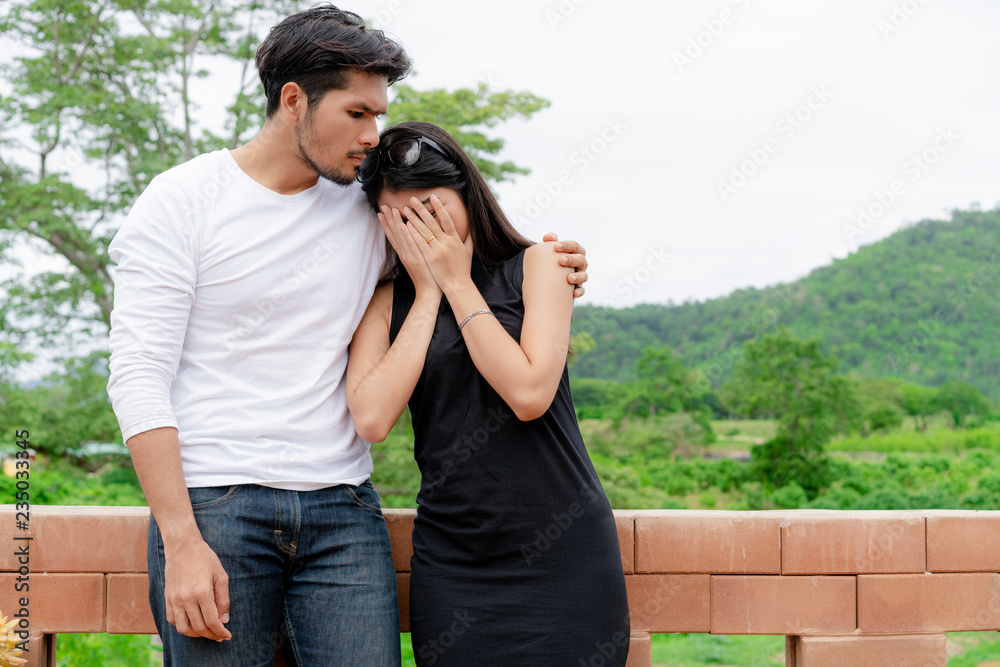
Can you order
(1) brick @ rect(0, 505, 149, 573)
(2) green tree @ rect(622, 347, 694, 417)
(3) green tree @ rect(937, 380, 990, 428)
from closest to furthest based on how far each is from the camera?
(1) brick @ rect(0, 505, 149, 573), (2) green tree @ rect(622, 347, 694, 417), (3) green tree @ rect(937, 380, 990, 428)

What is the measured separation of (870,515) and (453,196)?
1275 millimetres

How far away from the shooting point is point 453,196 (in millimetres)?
1692

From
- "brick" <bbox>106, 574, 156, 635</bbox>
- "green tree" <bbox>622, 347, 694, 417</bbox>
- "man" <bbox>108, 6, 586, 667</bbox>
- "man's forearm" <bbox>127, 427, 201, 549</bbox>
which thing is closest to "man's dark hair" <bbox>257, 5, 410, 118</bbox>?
"man" <bbox>108, 6, 586, 667</bbox>

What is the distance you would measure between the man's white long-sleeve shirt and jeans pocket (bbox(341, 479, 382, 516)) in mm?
34

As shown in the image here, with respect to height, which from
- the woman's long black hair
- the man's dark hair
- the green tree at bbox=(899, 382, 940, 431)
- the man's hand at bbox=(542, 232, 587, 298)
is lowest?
the green tree at bbox=(899, 382, 940, 431)

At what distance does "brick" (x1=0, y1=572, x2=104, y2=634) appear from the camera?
182 cm

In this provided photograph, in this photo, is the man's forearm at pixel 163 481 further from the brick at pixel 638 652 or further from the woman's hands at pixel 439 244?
the brick at pixel 638 652

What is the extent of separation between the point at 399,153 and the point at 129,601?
4.00 ft

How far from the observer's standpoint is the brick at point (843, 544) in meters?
1.87

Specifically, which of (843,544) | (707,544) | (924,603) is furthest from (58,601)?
(924,603)

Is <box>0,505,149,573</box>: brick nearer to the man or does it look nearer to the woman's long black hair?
the man

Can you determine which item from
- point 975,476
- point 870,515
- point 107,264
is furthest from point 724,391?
point 870,515

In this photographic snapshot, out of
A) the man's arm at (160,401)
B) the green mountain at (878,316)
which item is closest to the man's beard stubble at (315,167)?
the man's arm at (160,401)

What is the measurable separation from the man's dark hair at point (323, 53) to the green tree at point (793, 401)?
2099 cm
